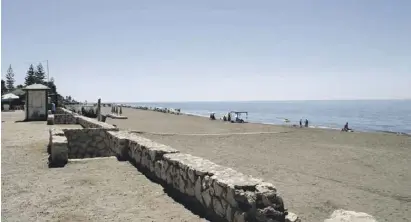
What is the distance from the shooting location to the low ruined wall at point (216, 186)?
444 cm

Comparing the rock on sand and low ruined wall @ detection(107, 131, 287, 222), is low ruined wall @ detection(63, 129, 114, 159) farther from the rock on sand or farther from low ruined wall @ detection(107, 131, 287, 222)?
the rock on sand

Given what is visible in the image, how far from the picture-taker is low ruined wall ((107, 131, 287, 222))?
444 cm

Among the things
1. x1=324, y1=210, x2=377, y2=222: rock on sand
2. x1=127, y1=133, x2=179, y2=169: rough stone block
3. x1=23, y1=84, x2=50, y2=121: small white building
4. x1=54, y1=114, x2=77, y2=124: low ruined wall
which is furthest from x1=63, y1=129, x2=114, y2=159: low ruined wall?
x1=23, y1=84, x2=50, y2=121: small white building

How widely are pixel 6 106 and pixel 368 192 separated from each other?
Result: 4193 cm

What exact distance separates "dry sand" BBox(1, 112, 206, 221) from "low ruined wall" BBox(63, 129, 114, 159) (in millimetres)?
2710

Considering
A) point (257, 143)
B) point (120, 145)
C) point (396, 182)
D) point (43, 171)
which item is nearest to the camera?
point (43, 171)

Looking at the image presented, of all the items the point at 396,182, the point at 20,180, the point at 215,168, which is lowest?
the point at 396,182

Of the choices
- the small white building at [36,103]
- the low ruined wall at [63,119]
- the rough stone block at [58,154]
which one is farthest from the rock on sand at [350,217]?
the small white building at [36,103]

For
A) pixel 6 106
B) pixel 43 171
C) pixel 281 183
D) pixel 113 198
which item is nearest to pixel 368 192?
pixel 281 183

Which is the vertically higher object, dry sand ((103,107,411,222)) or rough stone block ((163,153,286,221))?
rough stone block ((163,153,286,221))

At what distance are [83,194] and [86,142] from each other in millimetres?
6461

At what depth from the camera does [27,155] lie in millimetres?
10445

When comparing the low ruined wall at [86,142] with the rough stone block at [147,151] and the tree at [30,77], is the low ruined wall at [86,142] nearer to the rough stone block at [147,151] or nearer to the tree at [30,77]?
the rough stone block at [147,151]

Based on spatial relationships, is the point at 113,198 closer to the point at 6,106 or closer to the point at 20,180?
the point at 20,180
